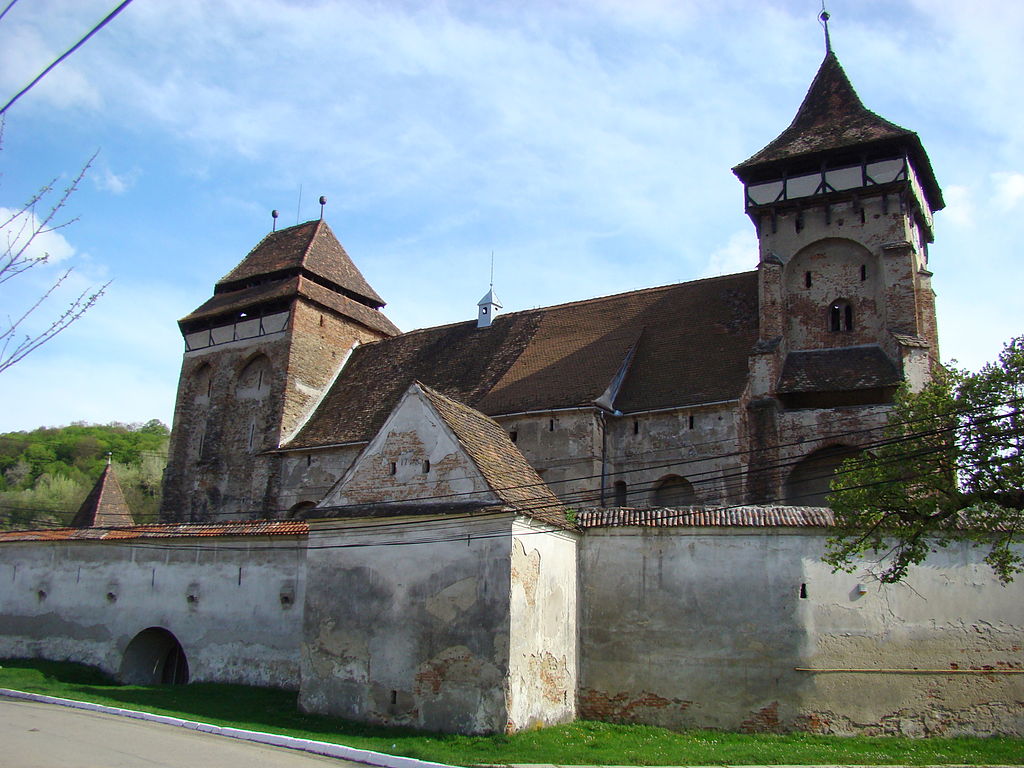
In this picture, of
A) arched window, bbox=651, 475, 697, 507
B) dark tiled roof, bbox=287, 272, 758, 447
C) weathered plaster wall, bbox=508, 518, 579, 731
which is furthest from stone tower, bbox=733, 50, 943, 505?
weathered plaster wall, bbox=508, 518, 579, 731

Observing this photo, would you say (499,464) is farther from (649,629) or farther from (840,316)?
(840,316)

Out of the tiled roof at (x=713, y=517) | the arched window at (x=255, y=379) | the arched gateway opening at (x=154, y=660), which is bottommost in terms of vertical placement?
the arched gateway opening at (x=154, y=660)

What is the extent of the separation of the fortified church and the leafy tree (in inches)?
76.2

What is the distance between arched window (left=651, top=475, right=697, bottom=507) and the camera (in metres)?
23.5

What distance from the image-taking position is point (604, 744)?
44.9 feet

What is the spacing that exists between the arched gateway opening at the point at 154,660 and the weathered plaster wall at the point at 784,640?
10.8 metres

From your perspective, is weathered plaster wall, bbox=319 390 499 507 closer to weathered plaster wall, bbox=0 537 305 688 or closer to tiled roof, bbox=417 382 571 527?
tiled roof, bbox=417 382 571 527

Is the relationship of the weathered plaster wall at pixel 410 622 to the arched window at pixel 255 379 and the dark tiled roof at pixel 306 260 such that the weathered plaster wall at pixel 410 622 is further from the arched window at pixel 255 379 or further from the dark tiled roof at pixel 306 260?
the dark tiled roof at pixel 306 260

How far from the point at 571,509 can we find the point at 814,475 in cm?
918

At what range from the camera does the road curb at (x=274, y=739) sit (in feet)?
39.9

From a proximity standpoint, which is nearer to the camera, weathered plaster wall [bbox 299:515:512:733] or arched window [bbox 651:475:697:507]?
weathered plaster wall [bbox 299:515:512:733]

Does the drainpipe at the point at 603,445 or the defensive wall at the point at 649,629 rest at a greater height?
the drainpipe at the point at 603,445

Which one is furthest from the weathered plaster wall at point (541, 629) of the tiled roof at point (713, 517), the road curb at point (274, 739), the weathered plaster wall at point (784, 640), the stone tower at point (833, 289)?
the stone tower at point (833, 289)

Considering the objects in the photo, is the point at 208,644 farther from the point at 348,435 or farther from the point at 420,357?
the point at 420,357
